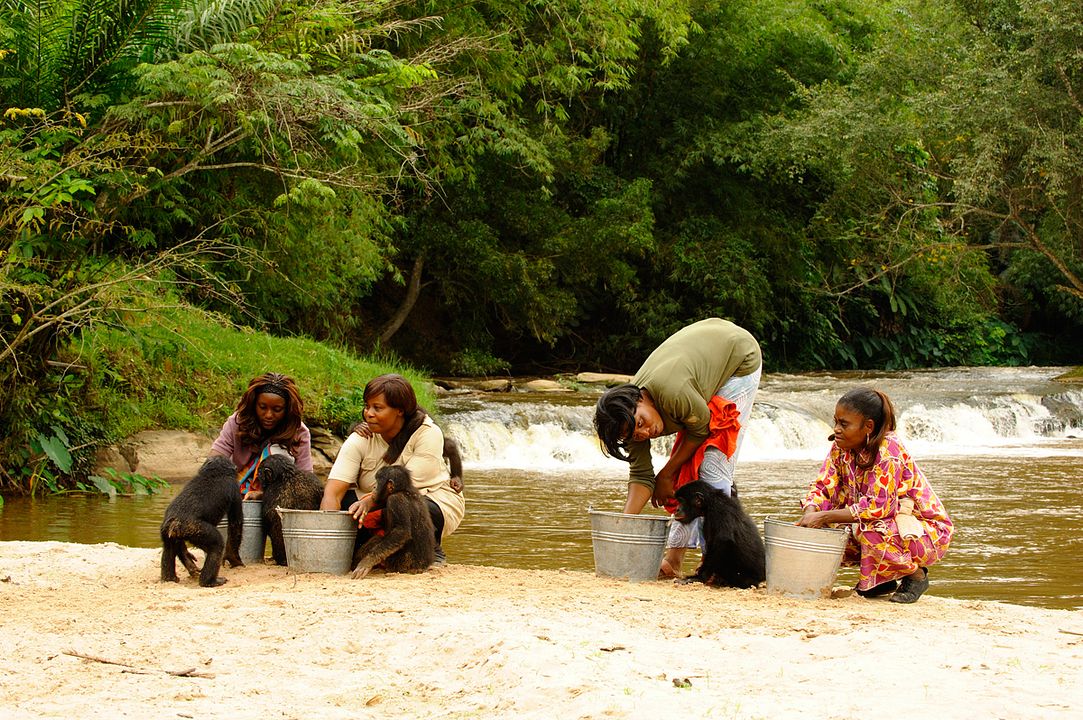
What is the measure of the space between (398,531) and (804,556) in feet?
6.81

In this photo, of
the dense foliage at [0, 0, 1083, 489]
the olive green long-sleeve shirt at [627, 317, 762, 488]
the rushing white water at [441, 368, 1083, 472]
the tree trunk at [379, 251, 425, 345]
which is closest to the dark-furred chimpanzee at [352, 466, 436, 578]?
the olive green long-sleeve shirt at [627, 317, 762, 488]

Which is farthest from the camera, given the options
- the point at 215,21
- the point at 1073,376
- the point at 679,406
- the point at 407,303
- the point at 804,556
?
the point at 1073,376

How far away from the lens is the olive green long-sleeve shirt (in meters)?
5.92

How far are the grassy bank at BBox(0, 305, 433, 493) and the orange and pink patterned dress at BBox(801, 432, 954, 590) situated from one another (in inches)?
243

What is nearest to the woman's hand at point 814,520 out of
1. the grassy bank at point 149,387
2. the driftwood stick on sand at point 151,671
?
the driftwood stick on sand at point 151,671

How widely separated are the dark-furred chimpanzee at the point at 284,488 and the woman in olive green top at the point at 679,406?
1.66 metres

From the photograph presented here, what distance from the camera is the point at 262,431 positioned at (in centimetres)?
668

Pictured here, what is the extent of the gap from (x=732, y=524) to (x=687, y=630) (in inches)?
48.0

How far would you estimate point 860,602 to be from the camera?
19.2 feet

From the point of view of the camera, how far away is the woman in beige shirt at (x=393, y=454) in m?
A: 6.27

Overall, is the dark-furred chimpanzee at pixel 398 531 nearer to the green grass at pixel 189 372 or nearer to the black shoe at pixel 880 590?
the black shoe at pixel 880 590

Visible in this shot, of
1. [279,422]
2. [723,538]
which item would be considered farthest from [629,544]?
[279,422]

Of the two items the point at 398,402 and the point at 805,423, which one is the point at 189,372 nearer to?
the point at 398,402

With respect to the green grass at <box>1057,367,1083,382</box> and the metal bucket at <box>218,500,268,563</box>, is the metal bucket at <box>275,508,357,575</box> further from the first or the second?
the green grass at <box>1057,367,1083,382</box>
